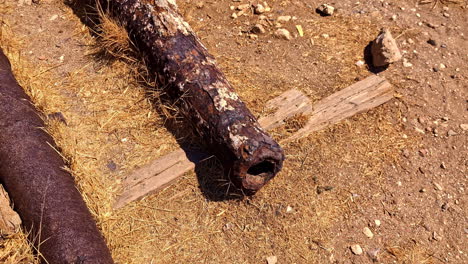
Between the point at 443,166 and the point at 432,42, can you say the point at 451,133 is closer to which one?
the point at 443,166

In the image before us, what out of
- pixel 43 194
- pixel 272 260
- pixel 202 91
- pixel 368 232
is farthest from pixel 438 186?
pixel 43 194

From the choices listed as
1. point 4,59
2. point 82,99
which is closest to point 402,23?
point 82,99

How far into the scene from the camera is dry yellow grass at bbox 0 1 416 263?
10.9ft

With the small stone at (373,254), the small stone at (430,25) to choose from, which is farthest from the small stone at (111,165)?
the small stone at (430,25)

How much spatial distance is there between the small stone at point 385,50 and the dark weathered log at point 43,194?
9.71ft

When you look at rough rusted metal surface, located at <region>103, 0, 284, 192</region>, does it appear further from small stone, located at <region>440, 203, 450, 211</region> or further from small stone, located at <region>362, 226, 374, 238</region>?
small stone, located at <region>440, 203, 450, 211</region>

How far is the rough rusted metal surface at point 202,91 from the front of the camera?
3.20 meters

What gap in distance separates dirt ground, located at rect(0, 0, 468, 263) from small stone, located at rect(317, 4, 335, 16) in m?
0.05

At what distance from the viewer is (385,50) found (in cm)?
421

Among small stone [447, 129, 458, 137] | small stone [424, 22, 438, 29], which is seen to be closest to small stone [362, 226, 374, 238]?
small stone [447, 129, 458, 137]

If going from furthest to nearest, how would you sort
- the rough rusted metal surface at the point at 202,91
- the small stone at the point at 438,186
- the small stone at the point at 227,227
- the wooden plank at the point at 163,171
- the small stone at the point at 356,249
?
the small stone at the point at 438,186 < the wooden plank at the point at 163,171 < the small stone at the point at 227,227 < the small stone at the point at 356,249 < the rough rusted metal surface at the point at 202,91

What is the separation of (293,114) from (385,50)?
3.70 ft

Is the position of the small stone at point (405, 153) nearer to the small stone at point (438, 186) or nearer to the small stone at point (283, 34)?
the small stone at point (438, 186)

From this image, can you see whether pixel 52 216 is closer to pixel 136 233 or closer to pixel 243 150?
pixel 136 233
